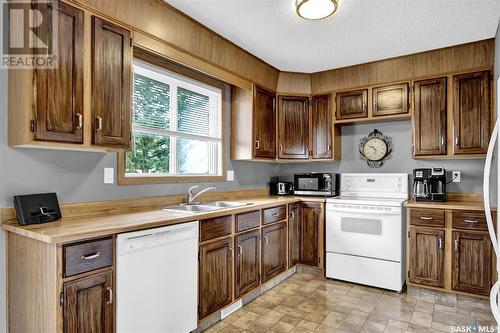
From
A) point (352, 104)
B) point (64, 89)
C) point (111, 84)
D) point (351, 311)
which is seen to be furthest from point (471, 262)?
point (64, 89)

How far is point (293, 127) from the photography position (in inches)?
162

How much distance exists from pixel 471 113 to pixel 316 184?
1.83 metres

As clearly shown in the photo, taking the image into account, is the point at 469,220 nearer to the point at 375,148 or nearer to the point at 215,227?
the point at 375,148

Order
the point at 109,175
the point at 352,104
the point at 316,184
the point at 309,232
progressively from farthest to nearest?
the point at 316,184
the point at 352,104
the point at 309,232
the point at 109,175

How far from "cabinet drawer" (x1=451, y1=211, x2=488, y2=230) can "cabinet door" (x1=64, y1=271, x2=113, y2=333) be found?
3.07 meters

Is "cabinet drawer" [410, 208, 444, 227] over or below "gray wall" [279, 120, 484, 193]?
below

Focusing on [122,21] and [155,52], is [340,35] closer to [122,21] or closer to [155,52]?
[155,52]

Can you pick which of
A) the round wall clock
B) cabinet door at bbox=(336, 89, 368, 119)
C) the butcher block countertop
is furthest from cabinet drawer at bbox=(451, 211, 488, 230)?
the butcher block countertop

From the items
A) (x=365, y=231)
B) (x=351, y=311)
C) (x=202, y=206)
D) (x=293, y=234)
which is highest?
(x=202, y=206)

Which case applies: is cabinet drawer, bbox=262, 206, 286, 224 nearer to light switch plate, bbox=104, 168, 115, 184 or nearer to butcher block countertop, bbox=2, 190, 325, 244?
butcher block countertop, bbox=2, 190, 325, 244

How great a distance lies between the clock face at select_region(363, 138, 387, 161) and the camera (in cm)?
392

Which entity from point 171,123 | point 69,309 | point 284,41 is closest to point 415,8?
point 284,41

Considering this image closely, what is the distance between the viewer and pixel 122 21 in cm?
216

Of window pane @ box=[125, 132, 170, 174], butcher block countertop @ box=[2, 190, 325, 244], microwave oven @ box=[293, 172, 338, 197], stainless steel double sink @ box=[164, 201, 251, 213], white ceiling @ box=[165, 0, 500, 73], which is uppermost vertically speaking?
white ceiling @ box=[165, 0, 500, 73]
